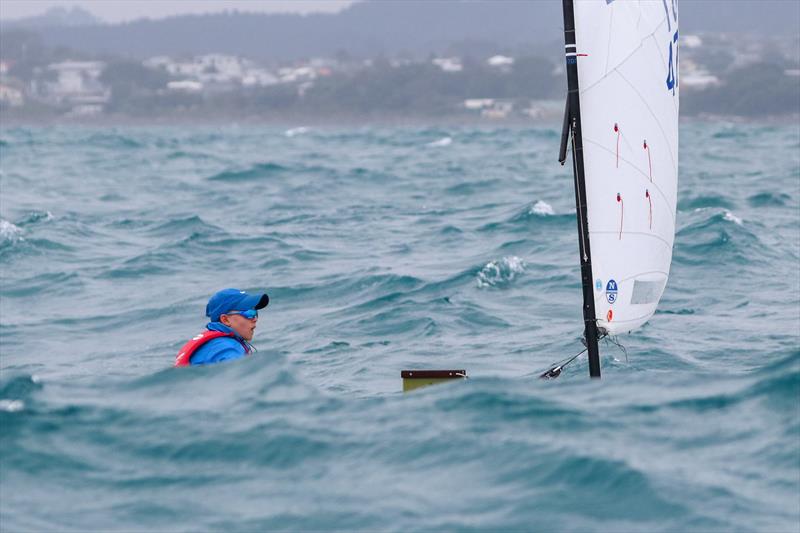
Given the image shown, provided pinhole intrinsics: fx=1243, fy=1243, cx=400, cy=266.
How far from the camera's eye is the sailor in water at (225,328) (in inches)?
335

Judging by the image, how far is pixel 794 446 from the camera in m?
7.03

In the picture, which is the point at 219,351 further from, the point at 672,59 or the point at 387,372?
the point at 672,59

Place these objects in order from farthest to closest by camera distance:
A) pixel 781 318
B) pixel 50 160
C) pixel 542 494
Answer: pixel 50 160 < pixel 781 318 < pixel 542 494

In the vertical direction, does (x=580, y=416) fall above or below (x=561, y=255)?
above

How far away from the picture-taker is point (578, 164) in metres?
9.04

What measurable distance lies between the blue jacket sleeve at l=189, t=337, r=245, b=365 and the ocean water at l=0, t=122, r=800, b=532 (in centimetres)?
9

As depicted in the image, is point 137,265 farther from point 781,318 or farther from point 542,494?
point 542,494

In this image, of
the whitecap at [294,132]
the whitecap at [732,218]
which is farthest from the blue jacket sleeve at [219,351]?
the whitecap at [294,132]

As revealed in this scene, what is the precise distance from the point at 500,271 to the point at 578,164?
7.89 meters

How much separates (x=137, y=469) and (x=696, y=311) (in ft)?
29.2

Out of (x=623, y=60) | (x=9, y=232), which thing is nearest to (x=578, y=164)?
(x=623, y=60)

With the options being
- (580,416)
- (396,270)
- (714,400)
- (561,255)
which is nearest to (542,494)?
(580,416)

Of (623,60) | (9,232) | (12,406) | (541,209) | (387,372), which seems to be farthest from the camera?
(541,209)

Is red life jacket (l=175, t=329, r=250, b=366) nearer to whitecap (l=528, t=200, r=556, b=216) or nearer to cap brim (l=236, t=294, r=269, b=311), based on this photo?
cap brim (l=236, t=294, r=269, b=311)
